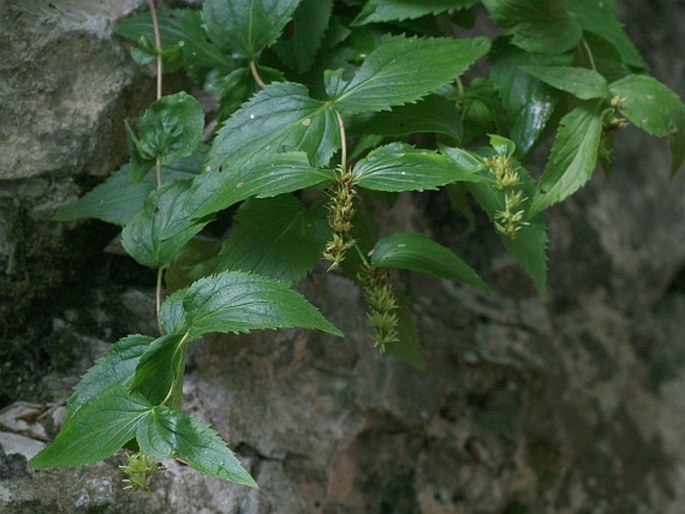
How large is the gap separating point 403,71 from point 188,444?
0.52 meters

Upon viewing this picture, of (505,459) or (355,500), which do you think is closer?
(355,500)

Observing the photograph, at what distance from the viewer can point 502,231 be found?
99 cm

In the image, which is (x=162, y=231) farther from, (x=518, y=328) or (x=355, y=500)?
(x=518, y=328)

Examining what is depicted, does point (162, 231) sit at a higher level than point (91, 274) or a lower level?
higher

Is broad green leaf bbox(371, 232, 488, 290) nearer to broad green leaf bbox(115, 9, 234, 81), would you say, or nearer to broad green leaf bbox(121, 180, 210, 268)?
broad green leaf bbox(121, 180, 210, 268)

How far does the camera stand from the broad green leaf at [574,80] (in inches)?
46.1

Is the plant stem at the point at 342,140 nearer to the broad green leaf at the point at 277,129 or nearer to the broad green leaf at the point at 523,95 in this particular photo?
the broad green leaf at the point at 277,129

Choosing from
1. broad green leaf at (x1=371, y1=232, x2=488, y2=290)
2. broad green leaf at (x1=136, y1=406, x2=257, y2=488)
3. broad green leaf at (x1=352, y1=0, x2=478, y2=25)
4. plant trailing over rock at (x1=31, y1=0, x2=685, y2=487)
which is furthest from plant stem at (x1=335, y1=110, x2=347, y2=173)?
broad green leaf at (x1=136, y1=406, x2=257, y2=488)

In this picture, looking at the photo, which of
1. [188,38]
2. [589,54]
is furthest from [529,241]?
[188,38]

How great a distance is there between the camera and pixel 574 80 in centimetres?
120

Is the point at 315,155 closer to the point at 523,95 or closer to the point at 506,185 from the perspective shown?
the point at 506,185

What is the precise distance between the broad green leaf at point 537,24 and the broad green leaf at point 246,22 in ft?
0.96

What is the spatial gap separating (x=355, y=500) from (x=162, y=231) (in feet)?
1.91

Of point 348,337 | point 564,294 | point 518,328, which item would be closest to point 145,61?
point 348,337
